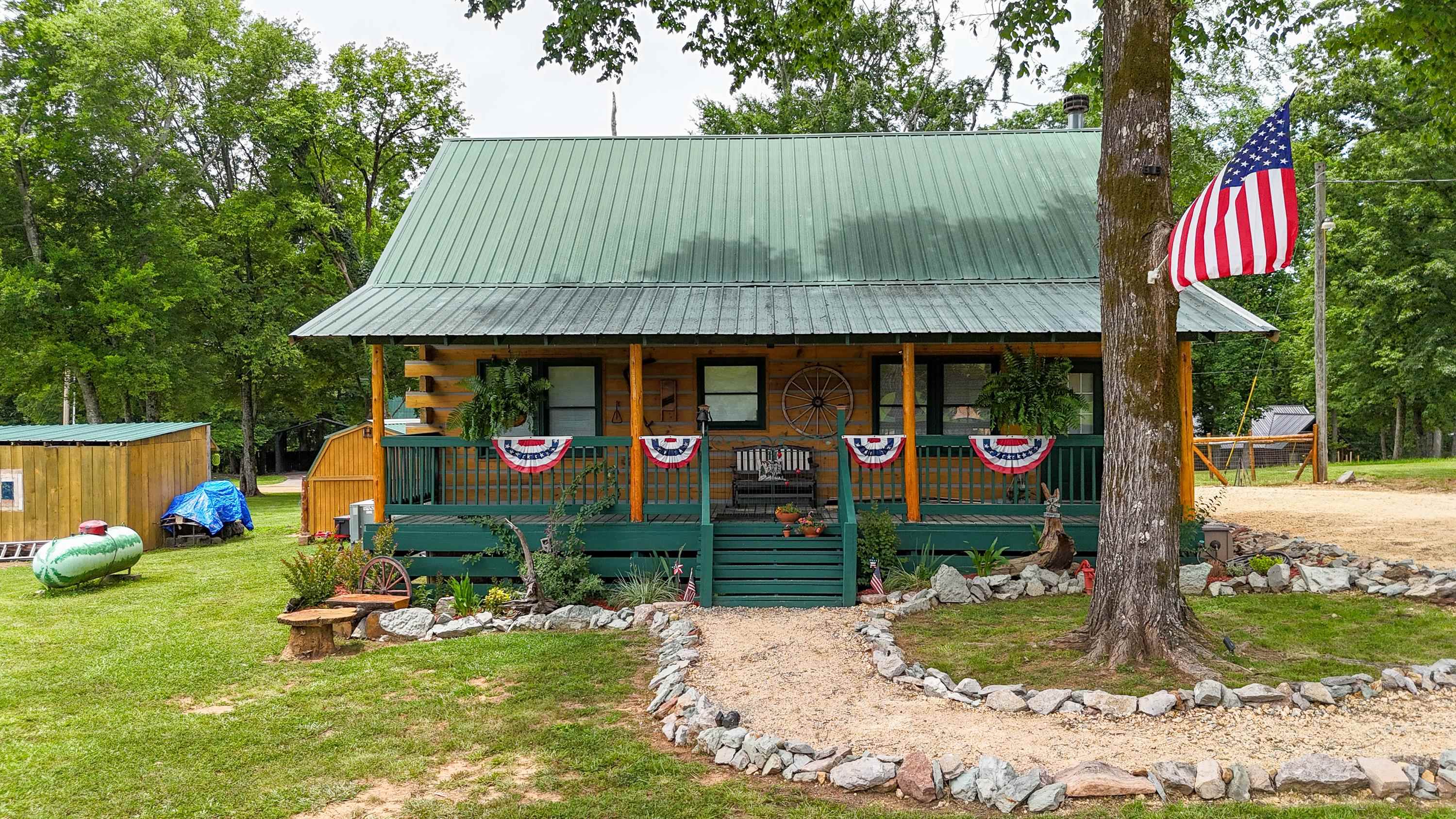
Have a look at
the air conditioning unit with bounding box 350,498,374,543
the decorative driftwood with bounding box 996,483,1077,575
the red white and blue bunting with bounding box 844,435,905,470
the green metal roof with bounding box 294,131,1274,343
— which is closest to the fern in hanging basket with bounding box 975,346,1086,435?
the green metal roof with bounding box 294,131,1274,343

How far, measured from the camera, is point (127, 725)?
653cm

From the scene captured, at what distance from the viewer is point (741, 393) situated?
1238 cm

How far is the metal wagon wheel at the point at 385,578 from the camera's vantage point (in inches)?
396

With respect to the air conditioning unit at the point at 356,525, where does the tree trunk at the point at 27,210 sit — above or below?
above

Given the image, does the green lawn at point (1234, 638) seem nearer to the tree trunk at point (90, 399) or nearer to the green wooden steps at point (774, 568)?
the green wooden steps at point (774, 568)

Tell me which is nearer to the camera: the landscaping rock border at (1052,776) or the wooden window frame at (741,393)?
the landscaping rock border at (1052,776)

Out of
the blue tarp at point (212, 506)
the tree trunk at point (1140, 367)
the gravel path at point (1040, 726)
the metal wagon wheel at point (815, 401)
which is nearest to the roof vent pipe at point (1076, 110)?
the metal wagon wheel at point (815, 401)

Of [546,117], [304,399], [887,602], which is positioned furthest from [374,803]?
[546,117]

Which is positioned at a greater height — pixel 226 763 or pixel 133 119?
pixel 133 119

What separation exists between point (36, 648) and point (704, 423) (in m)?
7.70

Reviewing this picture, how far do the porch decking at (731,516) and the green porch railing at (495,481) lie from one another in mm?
26

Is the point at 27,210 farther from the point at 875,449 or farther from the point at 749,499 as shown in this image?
the point at 875,449

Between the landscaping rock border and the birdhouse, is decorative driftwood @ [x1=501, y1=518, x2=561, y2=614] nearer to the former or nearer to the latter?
the landscaping rock border

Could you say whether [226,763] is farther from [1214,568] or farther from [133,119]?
[133,119]
